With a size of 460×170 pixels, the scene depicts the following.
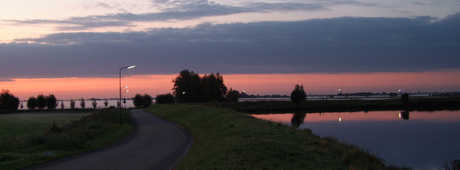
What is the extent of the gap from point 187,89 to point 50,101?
178 ft

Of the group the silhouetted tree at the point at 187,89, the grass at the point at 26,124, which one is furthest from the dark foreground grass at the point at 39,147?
the silhouetted tree at the point at 187,89

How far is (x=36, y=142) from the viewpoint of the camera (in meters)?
22.8

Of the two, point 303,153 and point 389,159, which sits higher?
point 303,153

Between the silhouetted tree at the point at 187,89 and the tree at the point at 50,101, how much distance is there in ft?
162

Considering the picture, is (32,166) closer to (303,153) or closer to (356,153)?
→ (303,153)

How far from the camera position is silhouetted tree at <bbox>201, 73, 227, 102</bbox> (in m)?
127

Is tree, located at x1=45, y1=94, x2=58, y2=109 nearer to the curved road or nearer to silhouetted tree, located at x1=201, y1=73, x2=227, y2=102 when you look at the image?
silhouetted tree, located at x1=201, y1=73, x2=227, y2=102

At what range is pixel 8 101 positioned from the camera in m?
136

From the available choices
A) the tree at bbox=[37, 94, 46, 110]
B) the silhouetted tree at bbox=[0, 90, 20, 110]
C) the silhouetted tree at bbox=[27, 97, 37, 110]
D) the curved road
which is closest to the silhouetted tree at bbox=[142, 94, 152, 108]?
the tree at bbox=[37, 94, 46, 110]

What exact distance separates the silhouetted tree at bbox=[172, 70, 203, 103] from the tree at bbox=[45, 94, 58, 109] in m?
49.4

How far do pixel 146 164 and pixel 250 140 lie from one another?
4587 mm

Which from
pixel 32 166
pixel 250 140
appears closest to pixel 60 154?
pixel 32 166

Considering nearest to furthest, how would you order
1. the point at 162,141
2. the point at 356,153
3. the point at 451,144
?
the point at 356,153 → the point at 162,141 → the point at 451,144

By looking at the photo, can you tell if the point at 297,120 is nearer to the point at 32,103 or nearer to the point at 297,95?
the point at 297,95
